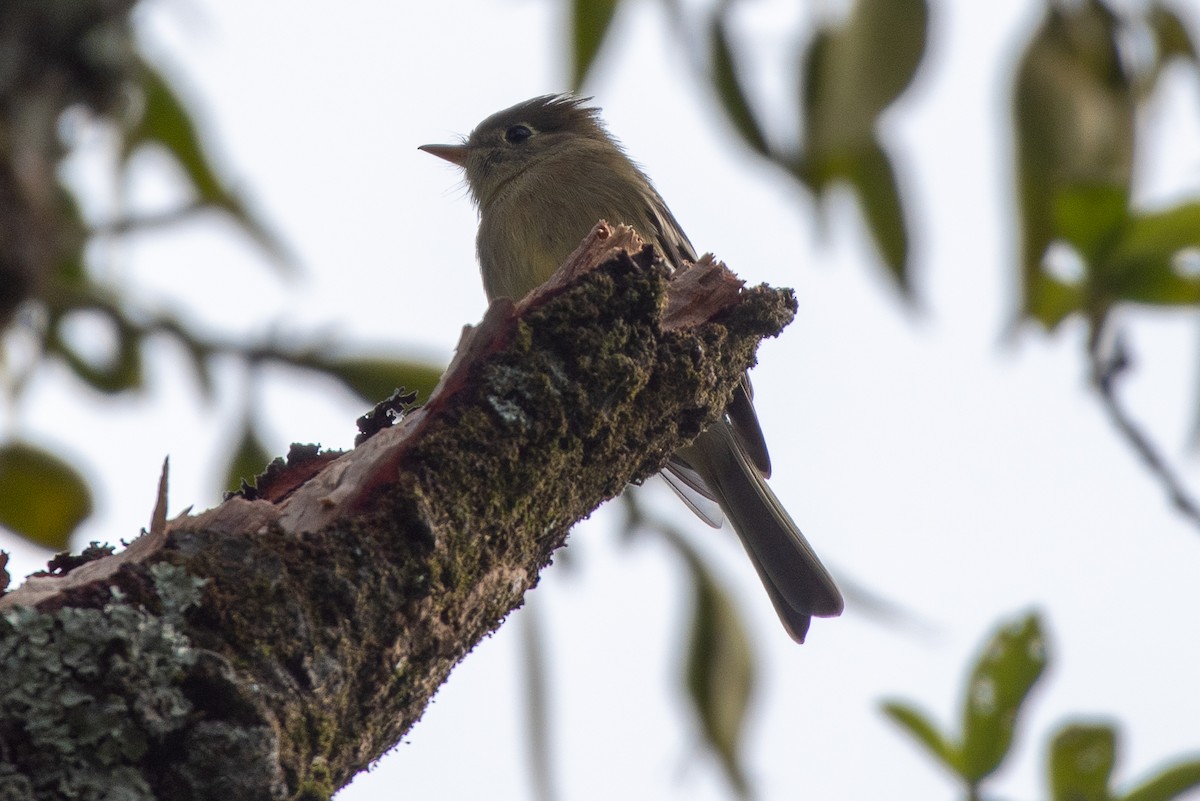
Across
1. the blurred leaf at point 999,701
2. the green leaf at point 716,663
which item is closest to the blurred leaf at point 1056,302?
the blurred leaf at point 999,701

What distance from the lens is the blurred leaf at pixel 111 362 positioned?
4.70 metres

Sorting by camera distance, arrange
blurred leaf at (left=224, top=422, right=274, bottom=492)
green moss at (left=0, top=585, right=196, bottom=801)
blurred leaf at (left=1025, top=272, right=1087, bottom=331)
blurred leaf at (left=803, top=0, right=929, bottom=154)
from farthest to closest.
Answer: blurred leaf at (left=224, top=422, right=274, bottom=492) → blurred leaf at (left=1025, top=272, right=1087, bottom=331) → blurred leaf at (left=803, top=0, right=929, bottom=154) → green moss at (left=0, top=585, right=196, bottom=801)

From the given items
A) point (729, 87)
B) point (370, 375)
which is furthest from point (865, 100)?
point (370, 375)

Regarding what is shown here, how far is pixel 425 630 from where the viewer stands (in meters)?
2.30

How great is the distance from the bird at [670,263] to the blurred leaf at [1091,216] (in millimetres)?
949

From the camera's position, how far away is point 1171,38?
4766mm

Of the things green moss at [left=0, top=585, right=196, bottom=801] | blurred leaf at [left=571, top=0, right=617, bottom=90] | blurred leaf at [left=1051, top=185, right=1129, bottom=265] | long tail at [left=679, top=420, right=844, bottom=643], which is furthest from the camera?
blurred leaf at [left=571, top=0, right=617, bottom=90]

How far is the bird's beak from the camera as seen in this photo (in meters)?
5.88

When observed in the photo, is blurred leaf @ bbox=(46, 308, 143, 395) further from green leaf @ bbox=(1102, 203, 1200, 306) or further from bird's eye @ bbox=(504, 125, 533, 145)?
green leaf @ bbox=(1102, 203, 1200, 306)

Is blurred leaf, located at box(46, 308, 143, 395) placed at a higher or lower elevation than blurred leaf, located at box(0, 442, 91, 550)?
higher

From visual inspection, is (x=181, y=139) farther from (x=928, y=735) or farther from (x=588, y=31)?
(x=928, y=735)

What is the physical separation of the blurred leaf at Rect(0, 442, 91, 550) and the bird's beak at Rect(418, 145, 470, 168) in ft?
7.34

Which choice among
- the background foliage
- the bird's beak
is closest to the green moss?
the background foliage

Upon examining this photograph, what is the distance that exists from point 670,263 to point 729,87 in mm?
575
